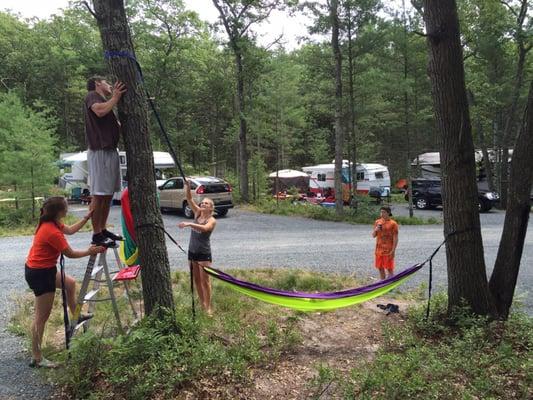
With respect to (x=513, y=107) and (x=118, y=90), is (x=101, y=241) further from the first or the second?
(x=513, y=107)

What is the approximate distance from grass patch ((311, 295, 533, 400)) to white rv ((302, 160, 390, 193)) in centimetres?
1985

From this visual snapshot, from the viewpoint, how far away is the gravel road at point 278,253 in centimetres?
426

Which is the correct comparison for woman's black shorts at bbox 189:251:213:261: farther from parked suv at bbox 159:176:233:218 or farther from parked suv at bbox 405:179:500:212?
parked suv at bbox 405:179:500:212

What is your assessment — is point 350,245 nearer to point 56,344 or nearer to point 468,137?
point 468,137

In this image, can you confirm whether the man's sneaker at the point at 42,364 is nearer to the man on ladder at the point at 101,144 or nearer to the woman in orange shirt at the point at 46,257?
the woman in orange shirt at the point at 46,257

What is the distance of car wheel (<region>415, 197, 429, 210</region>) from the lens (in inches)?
875

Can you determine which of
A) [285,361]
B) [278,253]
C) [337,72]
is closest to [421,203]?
[337,72]

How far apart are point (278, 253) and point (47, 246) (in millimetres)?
6560

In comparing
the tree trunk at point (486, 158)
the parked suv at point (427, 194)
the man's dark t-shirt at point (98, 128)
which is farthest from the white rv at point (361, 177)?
the man's dark t-shirt at point (98, 128)

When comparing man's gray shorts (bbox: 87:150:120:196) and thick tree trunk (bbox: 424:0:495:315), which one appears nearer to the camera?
man's gray shorts (bbox: 87:150:120:196)

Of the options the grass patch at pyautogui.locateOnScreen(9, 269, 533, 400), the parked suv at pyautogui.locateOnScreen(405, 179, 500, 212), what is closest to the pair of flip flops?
the grass patch at pyautogui.locateOnScreen(9, 269, 533, 400)

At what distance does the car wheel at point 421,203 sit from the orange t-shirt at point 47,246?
20714 mm

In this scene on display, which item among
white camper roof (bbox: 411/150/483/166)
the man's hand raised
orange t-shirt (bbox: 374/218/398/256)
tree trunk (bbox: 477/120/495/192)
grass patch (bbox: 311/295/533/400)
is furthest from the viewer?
white camper roof (bbox: 411/150/483/166)

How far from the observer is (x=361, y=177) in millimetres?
25109
